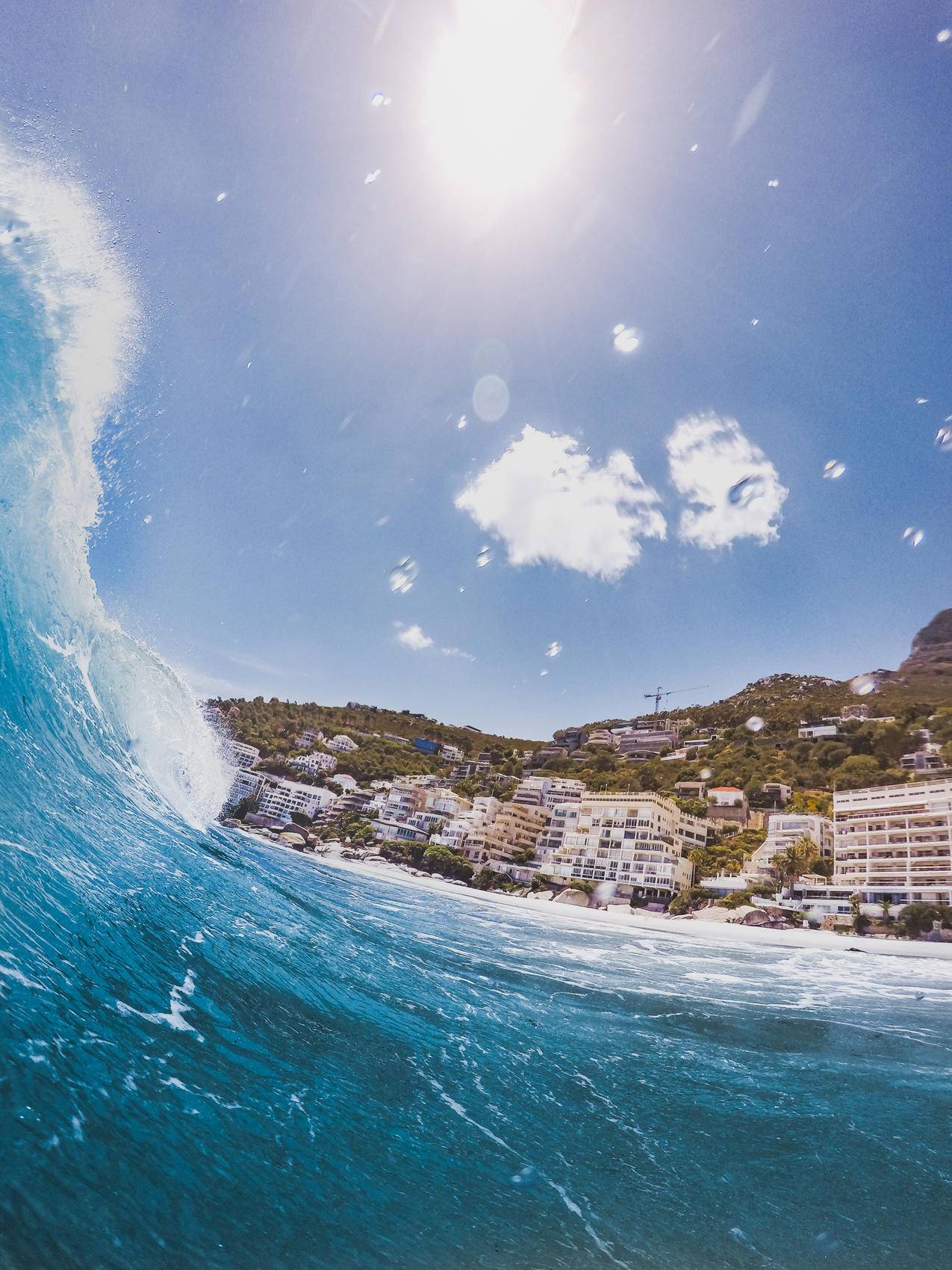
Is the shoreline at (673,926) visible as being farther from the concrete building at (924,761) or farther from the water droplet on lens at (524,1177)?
the water droplet on lens at (524,1177)

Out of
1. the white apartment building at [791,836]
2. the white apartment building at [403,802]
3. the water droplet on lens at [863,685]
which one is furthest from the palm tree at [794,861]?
the water droplet on lens at [863,685]

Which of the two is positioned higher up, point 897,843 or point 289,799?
point 897,843

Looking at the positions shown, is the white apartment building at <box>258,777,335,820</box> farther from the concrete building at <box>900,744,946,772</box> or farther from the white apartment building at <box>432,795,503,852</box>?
the concrete building at <box>900,744,946,772</box>

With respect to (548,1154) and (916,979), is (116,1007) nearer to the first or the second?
(548,1154)

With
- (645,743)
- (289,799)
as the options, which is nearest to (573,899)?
(289,799)

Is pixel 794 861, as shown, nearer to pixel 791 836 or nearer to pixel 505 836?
pixel 791 836
